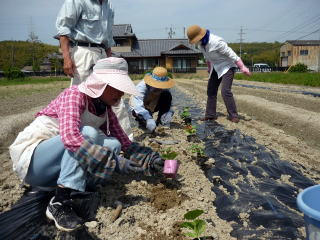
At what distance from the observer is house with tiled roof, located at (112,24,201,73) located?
3351cm

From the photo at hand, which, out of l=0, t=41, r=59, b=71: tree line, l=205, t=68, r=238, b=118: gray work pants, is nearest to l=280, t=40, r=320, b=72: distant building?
l=0, t=41, r=59, b=71: tree line

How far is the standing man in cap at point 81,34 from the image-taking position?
8.93 feet

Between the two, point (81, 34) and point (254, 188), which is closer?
point (254, 188)

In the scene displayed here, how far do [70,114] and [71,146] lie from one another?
0.20 meters

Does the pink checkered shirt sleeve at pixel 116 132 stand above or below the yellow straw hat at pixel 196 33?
below

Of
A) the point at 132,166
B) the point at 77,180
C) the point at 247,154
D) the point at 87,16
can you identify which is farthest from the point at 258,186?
the point at 87,16

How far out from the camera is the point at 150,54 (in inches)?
1372

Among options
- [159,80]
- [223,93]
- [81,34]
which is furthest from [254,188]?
[223,93]

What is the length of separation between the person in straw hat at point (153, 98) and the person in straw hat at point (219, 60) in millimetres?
1029

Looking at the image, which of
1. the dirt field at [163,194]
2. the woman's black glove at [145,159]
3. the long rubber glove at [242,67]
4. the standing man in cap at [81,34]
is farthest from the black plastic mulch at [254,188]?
the standing man in cap at [81,34]

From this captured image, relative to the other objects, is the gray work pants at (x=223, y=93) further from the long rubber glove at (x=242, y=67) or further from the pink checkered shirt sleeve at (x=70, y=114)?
the pink checkered shirt sleeve at (x=70, y=114)

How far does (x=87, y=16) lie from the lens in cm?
284

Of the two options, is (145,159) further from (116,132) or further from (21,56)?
(21,56)

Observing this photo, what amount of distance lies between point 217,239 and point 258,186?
33.5 inches
